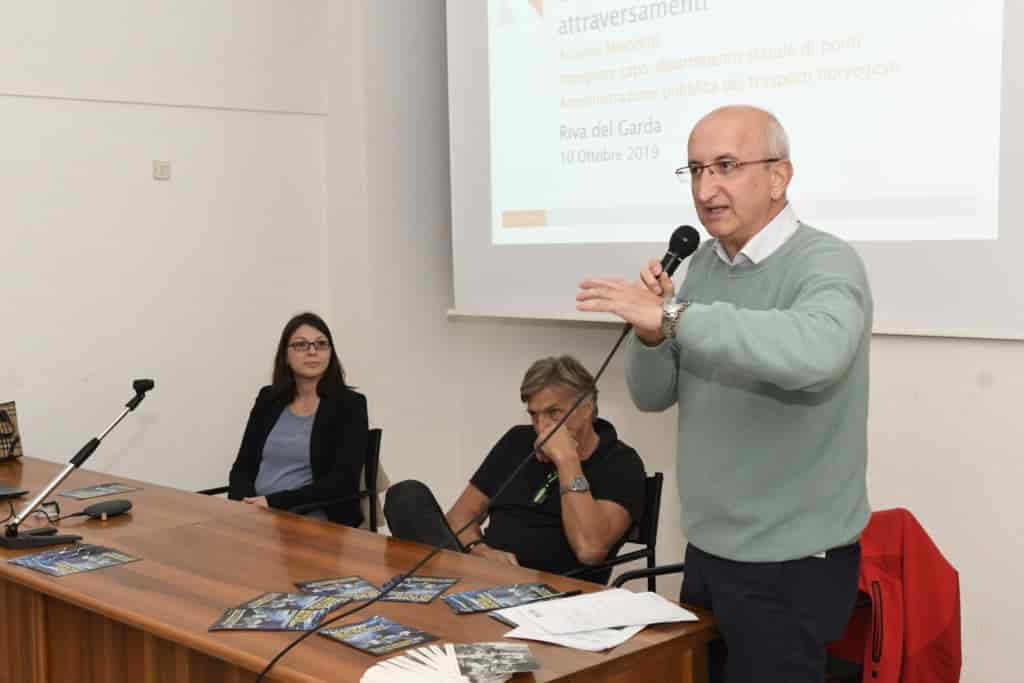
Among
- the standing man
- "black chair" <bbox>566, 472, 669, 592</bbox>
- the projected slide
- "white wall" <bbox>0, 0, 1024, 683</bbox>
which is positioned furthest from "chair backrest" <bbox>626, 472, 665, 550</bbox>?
the standing man

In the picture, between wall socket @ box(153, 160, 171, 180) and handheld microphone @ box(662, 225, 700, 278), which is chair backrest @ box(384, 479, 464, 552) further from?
wall socket @ box(153, 160, 171, 180)

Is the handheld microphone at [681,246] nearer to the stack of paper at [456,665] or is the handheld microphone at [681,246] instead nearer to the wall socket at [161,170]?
the stack of paper at [456,665]

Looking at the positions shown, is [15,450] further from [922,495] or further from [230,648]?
[922,495]

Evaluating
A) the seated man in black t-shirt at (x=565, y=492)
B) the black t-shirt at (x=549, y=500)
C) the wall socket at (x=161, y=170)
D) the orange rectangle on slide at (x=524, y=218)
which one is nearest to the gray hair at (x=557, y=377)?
the seated man in black t-shirt at (x=565, y=492)

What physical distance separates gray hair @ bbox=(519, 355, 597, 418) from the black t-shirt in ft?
0.47

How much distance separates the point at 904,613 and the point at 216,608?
1351mm

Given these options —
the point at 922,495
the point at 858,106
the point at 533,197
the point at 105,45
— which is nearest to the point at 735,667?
the point at 922,495

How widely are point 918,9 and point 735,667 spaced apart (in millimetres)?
1987

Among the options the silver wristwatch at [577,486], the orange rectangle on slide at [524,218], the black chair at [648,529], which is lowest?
the black chair at [648,529]

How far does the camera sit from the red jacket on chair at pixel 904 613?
230 centimetres

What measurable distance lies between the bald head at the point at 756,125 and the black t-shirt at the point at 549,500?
1.24 meters

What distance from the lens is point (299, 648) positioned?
1.98 meters

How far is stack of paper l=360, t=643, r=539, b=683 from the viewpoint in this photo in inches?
70.5

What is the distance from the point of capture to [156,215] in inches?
179
